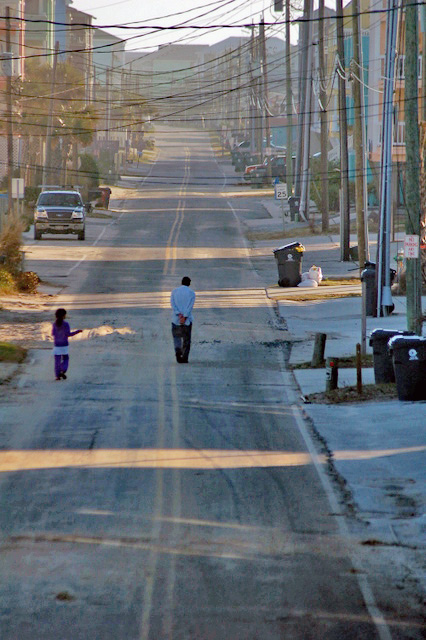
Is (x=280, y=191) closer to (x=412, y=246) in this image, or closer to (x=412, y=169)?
(x=412, y=169)

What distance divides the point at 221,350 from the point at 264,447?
8.70m

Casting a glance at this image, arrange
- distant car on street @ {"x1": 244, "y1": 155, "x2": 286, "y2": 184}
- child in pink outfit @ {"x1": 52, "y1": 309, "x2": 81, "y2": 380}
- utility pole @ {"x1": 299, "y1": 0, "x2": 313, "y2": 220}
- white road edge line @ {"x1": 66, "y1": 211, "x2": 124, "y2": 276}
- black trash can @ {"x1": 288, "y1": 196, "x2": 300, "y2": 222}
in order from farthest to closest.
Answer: distant car on street @ {"x1": 244, "y1": 155, "x2": 286, "y2": 184} → black trash can @ {"x1": 288, "y1": 196, "x2": 300, "y2": 222} → utility pole @ {"x1": 299, "y1": 0, "x2": 313, "y2": 220} → white road edge line @ {"x1": 66, "y1": 211, "x2": 124, "y2": 276} → child in pink outfit @ {"x1": 52, "y1": 309, "x2": 81, "y2": 380}

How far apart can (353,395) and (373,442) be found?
3.09 metres

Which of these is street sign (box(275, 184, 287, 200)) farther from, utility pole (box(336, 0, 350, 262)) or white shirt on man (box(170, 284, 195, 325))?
white shirt on man (box(170, 284, 195, 325))

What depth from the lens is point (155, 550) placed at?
9.34m

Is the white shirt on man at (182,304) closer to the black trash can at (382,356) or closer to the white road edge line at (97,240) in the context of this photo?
the black trash can at (382,356)

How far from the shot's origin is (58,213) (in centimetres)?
4559

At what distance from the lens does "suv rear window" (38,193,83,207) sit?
A: 4531 cm

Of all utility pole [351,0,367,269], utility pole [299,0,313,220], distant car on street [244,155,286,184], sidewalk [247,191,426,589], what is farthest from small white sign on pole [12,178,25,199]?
distant car on street [244,155,286,184]

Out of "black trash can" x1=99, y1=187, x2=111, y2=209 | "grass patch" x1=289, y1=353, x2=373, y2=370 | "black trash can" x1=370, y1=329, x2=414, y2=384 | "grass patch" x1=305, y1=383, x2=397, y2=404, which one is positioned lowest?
"grass patch" x1=305, y1=383, x2=397, y2=404

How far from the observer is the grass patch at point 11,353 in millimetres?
20516

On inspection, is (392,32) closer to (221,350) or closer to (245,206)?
(221,350)

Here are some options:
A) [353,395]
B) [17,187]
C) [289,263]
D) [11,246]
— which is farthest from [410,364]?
[17,187]

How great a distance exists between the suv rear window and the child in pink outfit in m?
27.6
